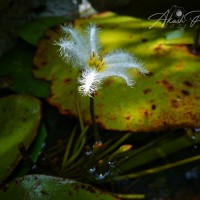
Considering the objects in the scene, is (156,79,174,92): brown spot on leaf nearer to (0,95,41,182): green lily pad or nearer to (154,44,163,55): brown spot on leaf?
(154,44,163,55): brown spot on leaf

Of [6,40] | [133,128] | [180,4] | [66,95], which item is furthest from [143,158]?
[6,40]

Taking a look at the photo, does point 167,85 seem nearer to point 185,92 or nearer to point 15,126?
point 185,92

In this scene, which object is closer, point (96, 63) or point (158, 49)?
point (96, 63)

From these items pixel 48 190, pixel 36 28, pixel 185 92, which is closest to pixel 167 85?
pixel 185 92

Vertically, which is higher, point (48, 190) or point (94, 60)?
point (94, 60)

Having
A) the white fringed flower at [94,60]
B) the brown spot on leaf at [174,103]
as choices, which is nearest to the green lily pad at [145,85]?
the brown spot on leaf at [174,103]
